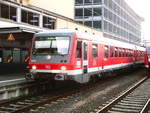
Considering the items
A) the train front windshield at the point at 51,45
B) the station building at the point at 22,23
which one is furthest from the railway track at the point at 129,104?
the station building at the point at 22,23

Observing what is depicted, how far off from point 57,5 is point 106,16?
3464 cm

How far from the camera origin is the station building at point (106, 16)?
6072cm

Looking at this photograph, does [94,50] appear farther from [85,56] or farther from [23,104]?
[23,104]

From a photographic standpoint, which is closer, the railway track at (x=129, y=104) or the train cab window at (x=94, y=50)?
the railway track at (x=129, y=104)

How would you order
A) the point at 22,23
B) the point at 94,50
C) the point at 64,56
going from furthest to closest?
the point at 22,23 → the point at 94,50 → the point at 64,56

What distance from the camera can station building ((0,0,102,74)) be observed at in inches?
686

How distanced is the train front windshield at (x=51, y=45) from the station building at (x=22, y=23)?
6.52ft


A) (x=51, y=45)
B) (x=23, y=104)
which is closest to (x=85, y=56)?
(x=51, y=45)

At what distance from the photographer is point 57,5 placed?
2952 cm

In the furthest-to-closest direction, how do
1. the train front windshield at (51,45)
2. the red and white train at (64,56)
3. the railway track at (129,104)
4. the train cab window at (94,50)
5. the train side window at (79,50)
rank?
the train cab window at (94,50), the train side window at (79,50), the train front windshield at (51,45), the red and white train at (64,56), the railway track at (129,104)

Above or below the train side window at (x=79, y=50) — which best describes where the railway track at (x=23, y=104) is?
below

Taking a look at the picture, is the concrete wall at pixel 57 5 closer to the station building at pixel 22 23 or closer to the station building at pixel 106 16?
the station building at pixel 22 23

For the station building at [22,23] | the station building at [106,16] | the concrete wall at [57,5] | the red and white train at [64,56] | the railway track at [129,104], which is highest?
the station building at [106,16]

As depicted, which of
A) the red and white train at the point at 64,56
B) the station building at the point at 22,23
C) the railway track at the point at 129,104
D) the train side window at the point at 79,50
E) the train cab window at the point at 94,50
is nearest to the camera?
the railway track at the point at 129,104
